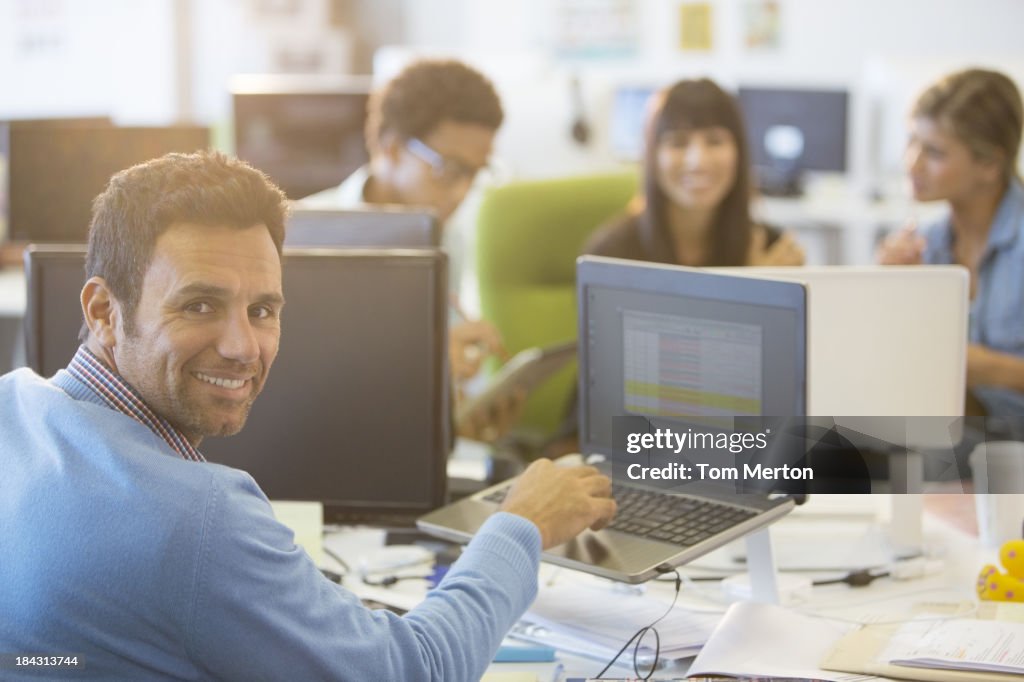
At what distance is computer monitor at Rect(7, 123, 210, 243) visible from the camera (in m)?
3.60

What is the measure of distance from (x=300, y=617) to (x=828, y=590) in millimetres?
888

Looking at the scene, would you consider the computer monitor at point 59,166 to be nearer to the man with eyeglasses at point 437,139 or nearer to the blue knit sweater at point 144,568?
the man with eyeglasses at point 437,139

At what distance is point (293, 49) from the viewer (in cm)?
650

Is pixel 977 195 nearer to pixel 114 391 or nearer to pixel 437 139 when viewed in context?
pixel 437 139

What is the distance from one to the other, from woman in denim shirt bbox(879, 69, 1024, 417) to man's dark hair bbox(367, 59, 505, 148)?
910mm

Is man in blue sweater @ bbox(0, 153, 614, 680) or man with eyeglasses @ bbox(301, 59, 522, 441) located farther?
man with eyeglasses @ bbox(301, 59, 522, 441)

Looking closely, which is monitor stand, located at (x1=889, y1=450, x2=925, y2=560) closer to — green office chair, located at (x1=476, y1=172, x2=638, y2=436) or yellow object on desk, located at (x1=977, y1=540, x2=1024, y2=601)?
yellow object on desk, located at (x1=977, y1=540, x2=1024, y2=601)

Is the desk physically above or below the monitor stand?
below

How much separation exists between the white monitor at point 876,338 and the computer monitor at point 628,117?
3644 millimetres

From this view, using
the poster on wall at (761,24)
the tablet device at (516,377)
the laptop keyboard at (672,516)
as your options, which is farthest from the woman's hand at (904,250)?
the poster on wall at (761,24)

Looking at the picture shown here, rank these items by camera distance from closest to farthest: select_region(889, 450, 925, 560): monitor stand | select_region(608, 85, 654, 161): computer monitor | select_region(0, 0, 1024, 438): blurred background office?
select_region(889, 450, 925, 560): monitor stand → select_region(0, 0, 1024, 438): blurred background office → select_region(608, 85, 654, 161): computer monitor

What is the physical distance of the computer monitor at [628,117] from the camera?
5586 millimetres

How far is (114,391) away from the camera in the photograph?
123 cm

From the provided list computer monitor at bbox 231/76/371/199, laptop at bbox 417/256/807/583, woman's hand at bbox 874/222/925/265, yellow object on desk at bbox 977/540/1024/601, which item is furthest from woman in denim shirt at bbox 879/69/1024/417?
computer monitor at bbox 231/76/371/199
